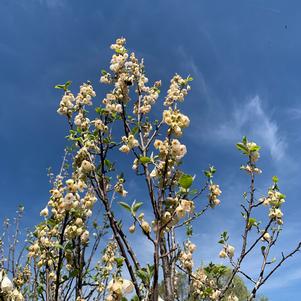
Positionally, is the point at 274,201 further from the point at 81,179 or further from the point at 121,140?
the point at 81,179

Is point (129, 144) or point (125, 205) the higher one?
point (129, 144)

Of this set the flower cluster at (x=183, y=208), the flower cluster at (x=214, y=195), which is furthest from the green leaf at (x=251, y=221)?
the flower cluster at (x=183, y=208)

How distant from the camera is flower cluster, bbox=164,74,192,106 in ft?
14.0

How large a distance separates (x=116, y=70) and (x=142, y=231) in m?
2.43

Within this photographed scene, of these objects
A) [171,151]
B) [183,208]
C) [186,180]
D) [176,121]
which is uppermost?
[176,121]

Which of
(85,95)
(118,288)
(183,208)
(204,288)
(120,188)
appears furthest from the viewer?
(204,288)

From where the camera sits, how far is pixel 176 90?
4.29 meters

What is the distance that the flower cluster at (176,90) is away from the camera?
4.28 m

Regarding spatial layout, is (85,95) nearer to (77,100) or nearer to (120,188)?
(77,100)

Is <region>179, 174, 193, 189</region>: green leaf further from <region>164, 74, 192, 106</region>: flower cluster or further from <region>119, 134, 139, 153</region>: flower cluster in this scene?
<region>164, 74, 192, 106</region>: flower cluster

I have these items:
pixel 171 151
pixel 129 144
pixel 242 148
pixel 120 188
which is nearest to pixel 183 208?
pixel 171 151

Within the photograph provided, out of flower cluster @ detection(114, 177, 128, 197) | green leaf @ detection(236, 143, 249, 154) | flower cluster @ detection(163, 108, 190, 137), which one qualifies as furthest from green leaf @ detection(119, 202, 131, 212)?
green leaf @ detection(236, 143, 249, 154)

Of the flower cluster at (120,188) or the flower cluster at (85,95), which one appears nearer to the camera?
the flower cluster at (120,188)

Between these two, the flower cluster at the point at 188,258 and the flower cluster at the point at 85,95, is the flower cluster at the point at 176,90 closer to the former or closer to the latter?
the flower cluster at the point at 85,95
